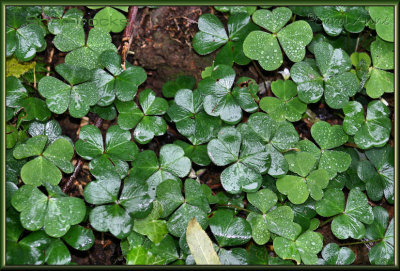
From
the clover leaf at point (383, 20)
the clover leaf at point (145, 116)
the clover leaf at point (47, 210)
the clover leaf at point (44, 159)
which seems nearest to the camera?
the clover leaf at point (47, 210)

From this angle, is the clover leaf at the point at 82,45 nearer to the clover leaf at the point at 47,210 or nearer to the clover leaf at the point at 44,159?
the clover leaf at the point at 44,159

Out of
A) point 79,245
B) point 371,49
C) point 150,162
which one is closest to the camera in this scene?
point 79,245

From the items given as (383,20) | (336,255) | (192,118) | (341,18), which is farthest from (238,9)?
(336,255)

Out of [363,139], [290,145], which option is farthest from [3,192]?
[363,139]

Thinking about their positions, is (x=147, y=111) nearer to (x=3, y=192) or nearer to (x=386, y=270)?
(x=3, y=192)

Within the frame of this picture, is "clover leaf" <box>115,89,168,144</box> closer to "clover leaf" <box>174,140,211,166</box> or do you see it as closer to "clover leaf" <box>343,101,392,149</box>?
"clover leaf" <box>174,140,211,166</box>

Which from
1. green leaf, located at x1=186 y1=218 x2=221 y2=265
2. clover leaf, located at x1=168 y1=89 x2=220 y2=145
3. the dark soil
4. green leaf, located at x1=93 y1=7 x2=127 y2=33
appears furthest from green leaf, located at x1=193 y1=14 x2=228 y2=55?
green leaf, located at x1=186 y1=218 x2=221 y2=265

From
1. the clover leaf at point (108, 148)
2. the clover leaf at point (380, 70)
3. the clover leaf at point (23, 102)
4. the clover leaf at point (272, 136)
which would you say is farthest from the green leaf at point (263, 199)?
the clover leaf at point (23, 102)
